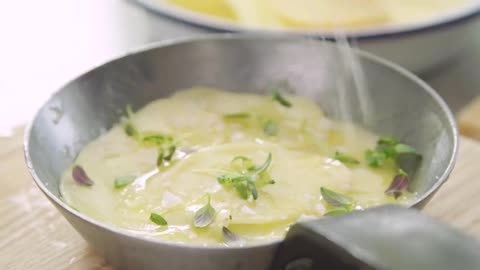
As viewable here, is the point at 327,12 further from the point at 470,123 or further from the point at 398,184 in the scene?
the point at 398,184

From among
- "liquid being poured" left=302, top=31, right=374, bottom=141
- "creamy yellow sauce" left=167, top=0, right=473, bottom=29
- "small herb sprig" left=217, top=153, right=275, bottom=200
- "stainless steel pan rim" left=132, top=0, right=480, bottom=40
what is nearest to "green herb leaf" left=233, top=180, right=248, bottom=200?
"small herb sprig" left=217, top=153, right=275, bottom=200

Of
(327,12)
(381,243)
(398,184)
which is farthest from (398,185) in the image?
(327,12)

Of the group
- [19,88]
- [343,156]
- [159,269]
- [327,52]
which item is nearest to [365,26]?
[327,52]

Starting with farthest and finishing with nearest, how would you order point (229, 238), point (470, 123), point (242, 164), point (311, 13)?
1. point (311, 13)
2. point (470, 123)
3. point (242, 164)
4. point (229, 238)

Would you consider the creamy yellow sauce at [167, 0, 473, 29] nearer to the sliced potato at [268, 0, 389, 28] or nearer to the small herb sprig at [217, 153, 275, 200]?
the sliced potato at [268, 0, 389, 28]

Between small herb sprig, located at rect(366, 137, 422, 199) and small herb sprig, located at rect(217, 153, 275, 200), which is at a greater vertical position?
small herb sprig, located at rect(366, 137, 422, 199)

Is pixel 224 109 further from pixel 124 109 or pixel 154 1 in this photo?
pixel 154 1

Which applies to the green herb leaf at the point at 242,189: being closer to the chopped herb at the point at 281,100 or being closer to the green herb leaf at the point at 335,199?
the green herb leaf at the point at 335,199
